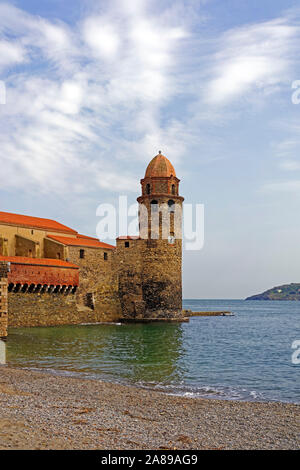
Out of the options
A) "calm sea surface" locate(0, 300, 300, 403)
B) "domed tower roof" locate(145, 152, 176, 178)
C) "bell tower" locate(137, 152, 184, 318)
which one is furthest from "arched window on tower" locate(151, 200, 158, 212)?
"calm sea surface" locate(0, 300, 300, 403)

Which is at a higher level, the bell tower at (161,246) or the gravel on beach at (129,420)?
the bell tower at (161,246)

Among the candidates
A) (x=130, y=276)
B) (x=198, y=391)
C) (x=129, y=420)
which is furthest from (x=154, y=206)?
(x=129, y=420)

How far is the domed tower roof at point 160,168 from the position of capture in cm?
3981

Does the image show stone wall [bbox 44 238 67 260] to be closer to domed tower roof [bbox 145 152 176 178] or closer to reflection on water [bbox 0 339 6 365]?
domed tower roof [bbox 145 152 176 178]

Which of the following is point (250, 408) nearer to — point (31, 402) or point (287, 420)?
point (287, 420)

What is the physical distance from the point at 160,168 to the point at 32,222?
483 inches

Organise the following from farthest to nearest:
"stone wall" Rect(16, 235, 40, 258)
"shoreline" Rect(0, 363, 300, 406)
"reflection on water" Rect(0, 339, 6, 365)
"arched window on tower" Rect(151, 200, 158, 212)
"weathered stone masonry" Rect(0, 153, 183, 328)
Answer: "arched window on tower" Rect(151, 200, 158, 212) → "weathered stone masonry" Rect(0, 153, 183, 328) → "stone wall" Rect(16, 235, 40, 258) → "reflection on water" Rect(0, 339, 6, 365) → "shoreline" Rect(0, 363, 300, 406)

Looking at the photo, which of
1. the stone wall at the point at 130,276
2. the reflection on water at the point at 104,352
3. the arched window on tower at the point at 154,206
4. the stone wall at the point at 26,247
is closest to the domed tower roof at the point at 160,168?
the arched window on tower at the point at 154,206

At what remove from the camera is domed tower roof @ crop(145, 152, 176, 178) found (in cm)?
3981

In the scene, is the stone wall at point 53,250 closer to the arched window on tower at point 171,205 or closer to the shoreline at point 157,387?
the arched window on tower at point 171,205

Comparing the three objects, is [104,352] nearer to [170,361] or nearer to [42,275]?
[170,361]

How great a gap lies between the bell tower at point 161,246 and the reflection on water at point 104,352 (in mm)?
7984

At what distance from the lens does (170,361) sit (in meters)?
18.5

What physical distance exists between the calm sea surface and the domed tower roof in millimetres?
16121
